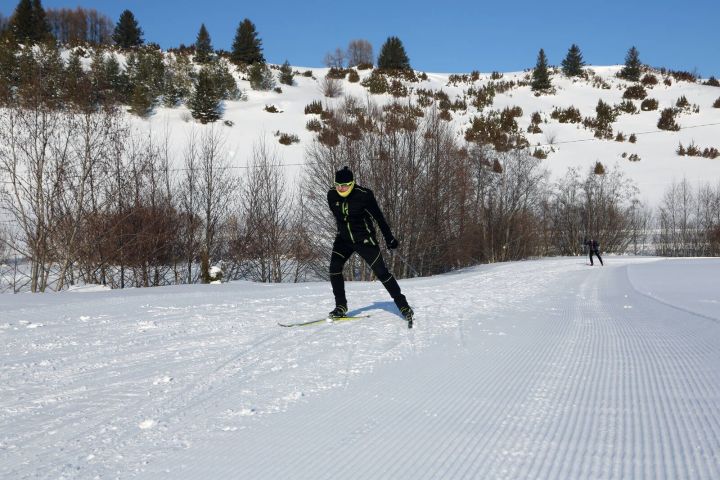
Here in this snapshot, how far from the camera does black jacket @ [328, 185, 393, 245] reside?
523 centimetres

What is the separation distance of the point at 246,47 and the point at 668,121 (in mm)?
32532

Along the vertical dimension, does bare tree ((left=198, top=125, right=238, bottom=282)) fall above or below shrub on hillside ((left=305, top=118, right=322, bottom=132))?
below

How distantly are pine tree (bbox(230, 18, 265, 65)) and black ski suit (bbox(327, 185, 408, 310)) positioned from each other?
1378 inches

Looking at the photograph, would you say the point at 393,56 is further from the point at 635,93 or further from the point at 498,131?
the point at 635,93

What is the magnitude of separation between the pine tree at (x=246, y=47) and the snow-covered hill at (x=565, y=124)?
11.8 ft

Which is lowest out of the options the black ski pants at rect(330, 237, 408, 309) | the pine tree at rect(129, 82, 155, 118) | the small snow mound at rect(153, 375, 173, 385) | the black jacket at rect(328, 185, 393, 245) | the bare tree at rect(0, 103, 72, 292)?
the small snow mound at rect(153, 375, 173, 385)

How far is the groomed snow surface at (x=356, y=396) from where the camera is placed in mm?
1967

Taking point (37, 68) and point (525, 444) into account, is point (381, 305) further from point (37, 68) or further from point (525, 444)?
point (37, 68)

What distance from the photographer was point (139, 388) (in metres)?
2.97

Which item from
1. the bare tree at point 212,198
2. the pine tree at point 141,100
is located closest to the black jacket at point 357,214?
the bare tree at point 212,198

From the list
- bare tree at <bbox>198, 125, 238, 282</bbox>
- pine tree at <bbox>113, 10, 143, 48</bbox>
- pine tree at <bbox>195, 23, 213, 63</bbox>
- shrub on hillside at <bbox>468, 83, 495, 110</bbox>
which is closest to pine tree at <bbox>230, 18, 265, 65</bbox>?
pine tree at <bbox>195, 23, 213, 63</bbox>

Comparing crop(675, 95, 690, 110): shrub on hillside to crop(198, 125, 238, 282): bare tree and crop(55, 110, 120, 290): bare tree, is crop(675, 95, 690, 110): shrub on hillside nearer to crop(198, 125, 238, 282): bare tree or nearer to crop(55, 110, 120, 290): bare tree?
crop(198, 125, 238, 282): bare tree

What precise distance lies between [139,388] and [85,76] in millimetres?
12222

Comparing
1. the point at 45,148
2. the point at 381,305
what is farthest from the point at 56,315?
the point at 45,148
